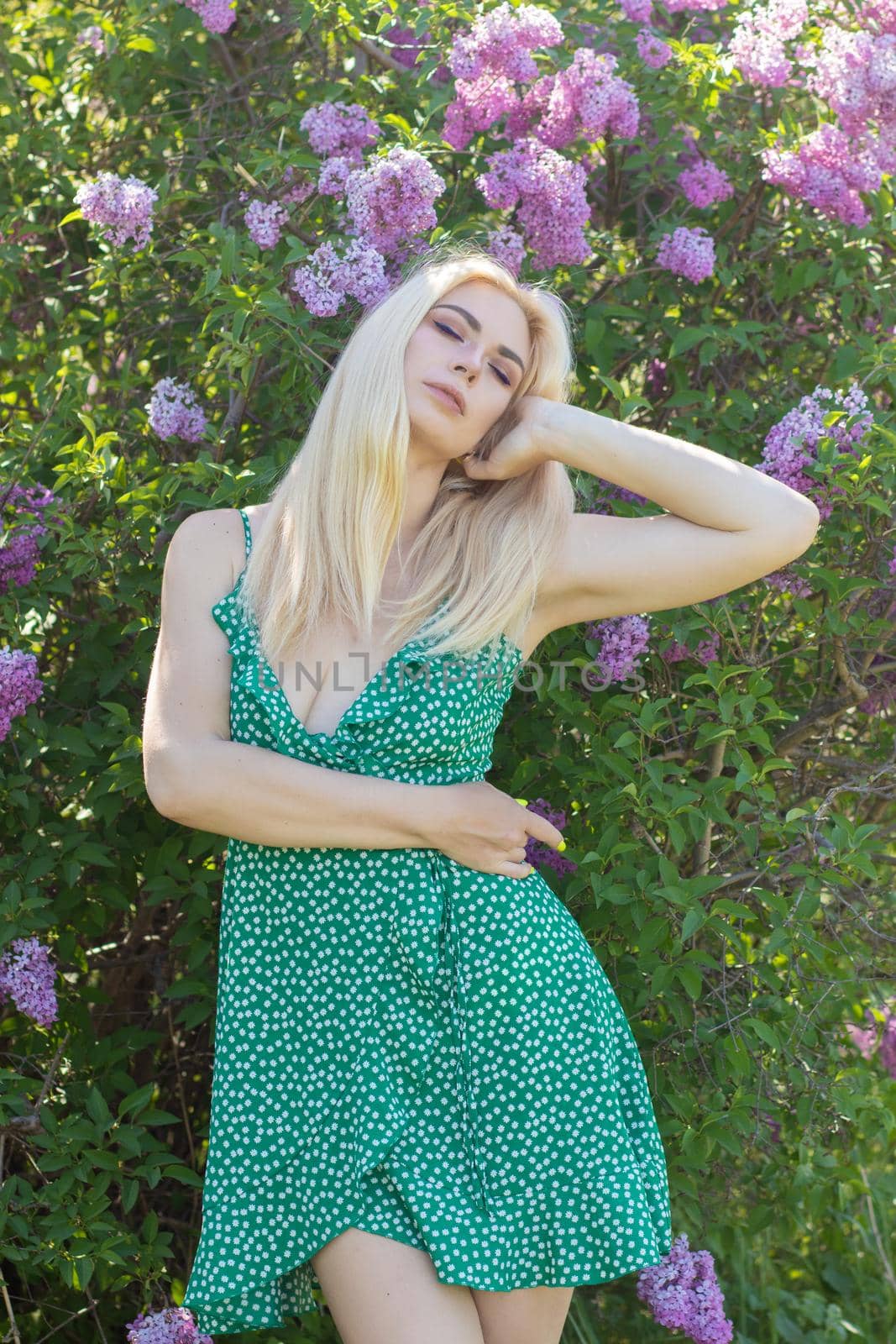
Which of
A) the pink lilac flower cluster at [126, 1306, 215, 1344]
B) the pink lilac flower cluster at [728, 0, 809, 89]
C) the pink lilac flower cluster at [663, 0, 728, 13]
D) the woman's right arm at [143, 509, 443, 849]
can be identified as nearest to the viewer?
the woman's right arm at [143, 509, 443, 849]

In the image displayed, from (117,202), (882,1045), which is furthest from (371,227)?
(882,1045)

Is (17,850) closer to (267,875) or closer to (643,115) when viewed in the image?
(267,875)

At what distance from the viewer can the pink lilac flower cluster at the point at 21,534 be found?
8.45ft

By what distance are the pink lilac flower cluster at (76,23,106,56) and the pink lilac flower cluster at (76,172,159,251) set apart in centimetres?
62

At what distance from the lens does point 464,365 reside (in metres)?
2.13

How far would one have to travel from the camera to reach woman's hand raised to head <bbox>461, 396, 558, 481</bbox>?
86.0 inches

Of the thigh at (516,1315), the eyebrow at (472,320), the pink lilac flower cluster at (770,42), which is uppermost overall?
the pink lilac flower cluster at (770,42)

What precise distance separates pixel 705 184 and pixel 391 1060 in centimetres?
190

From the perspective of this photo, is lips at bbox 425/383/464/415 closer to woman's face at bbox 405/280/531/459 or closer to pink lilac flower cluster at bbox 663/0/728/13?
woman's face at bbox 405/280/531/459

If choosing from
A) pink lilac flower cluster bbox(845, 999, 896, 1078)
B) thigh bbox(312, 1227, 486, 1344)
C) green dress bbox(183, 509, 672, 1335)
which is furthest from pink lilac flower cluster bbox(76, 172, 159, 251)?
pink lilac flower cluster bbox(845, 999, 896, 1078)

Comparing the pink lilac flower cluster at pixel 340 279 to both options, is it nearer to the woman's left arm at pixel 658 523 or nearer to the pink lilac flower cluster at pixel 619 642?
the woman's left arm at pixel 658 523

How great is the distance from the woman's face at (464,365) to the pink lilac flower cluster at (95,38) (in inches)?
55.1

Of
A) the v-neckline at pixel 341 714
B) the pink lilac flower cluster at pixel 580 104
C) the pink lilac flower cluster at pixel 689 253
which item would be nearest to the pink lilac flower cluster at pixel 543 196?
the pink lilac flower cluster at pixel 580 104

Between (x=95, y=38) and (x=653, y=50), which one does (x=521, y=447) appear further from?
(x=95, y=38)
